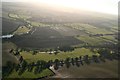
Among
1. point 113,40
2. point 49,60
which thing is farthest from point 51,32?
point 49,60

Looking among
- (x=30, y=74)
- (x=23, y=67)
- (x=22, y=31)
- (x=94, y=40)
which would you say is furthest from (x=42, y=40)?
(x=30, y=74)

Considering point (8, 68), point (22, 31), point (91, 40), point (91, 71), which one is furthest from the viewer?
point (22, 31)

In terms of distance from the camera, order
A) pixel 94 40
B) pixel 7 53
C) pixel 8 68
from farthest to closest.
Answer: pixel 94 40 < pixel 7 53 < pixel 8 68

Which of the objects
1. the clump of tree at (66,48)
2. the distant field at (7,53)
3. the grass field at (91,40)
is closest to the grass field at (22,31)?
the distant field at (7,53)

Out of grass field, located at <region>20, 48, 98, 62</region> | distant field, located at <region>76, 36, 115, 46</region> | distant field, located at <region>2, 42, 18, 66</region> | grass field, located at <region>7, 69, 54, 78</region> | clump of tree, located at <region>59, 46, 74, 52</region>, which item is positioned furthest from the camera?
distant field, located at <region>76, 36, 115, 46</region>

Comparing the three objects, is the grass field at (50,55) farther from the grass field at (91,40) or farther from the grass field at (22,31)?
the grass field at (22,31)

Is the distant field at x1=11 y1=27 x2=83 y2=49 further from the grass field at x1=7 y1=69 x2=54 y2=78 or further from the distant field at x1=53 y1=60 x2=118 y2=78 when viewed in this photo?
the grass field at x1=7 y1=69 x2=54 y2=78

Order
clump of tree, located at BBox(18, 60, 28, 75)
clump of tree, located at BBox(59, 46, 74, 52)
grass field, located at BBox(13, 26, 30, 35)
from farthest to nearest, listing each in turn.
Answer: grass field, located at BBox(13, 26, 30, 35)
clump of tree, located at BBox(59, 46, 74, 52)
clump of tree, located at BBox(18, 60, 28, 75)

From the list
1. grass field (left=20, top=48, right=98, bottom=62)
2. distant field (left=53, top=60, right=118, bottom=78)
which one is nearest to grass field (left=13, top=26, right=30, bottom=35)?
grass field (left=20, top=48, right=98, bottom=62)

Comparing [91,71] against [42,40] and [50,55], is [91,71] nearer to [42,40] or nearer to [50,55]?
[50,55]
